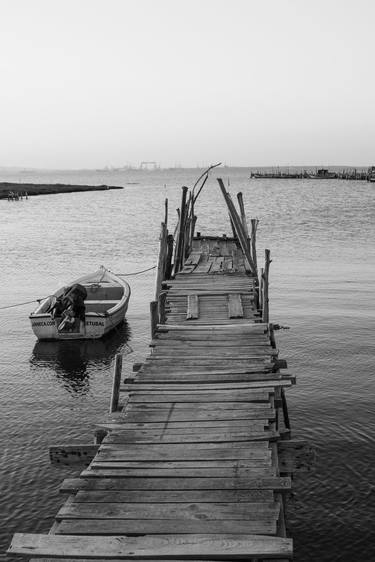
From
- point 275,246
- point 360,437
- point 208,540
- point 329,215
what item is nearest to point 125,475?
point 208,540

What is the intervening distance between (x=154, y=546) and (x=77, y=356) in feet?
53.2

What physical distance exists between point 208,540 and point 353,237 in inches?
2020

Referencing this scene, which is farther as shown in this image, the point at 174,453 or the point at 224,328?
the point at 224,328

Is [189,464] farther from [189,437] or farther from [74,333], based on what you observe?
[74,333]

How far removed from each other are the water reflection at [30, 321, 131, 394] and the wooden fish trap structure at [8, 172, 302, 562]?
236 inches

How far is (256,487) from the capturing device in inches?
321

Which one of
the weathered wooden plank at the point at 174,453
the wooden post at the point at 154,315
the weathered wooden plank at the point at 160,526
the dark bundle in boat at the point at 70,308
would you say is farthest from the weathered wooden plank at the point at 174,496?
the dark bundle in boat at the point at 70,308

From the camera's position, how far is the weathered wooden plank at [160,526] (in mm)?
7289

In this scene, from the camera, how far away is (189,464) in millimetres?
8906

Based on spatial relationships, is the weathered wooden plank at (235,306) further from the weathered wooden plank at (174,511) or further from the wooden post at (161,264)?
the weathered wooden plank at (174,511)

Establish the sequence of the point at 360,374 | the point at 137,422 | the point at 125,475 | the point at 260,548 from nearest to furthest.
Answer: the point at 260,548 → the point at 125,475 → the point at 137,422 → the point at 360,374

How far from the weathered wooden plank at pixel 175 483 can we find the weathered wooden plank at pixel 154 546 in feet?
3.73

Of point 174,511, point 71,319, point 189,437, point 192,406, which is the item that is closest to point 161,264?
point 71,319

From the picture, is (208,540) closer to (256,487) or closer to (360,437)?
(256,487)
